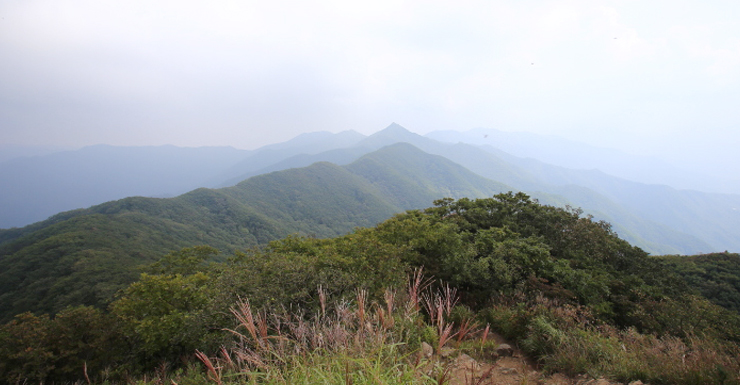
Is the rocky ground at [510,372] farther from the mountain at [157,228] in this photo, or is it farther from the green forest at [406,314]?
the mountain at [157,228]

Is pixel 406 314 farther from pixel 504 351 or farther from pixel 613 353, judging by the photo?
pixel 504 351

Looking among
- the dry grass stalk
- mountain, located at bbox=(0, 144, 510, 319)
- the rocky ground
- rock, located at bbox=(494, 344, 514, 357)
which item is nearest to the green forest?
the dry grass stalk

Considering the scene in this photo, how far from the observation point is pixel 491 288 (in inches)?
380

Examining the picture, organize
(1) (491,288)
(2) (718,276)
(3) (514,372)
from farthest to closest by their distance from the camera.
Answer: (2) (718,276), (1) (491,288), (3) (514,372)

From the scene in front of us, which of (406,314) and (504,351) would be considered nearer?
(406,314)

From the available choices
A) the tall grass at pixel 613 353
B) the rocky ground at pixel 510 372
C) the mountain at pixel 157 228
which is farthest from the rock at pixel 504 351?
the mountain at pixel 157 228

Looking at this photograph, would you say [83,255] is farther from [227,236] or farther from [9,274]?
[227,236]

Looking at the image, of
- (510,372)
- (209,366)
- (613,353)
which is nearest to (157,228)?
(510,372)

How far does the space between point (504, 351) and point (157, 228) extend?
324 ft

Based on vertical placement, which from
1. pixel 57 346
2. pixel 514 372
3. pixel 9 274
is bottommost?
pixel 9 274

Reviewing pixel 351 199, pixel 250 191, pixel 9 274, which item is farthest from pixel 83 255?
pixel 351 199

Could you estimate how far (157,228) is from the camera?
80000 millimetres

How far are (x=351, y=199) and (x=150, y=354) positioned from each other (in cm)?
15051

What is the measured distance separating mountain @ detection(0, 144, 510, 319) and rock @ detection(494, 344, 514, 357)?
1274 cm
